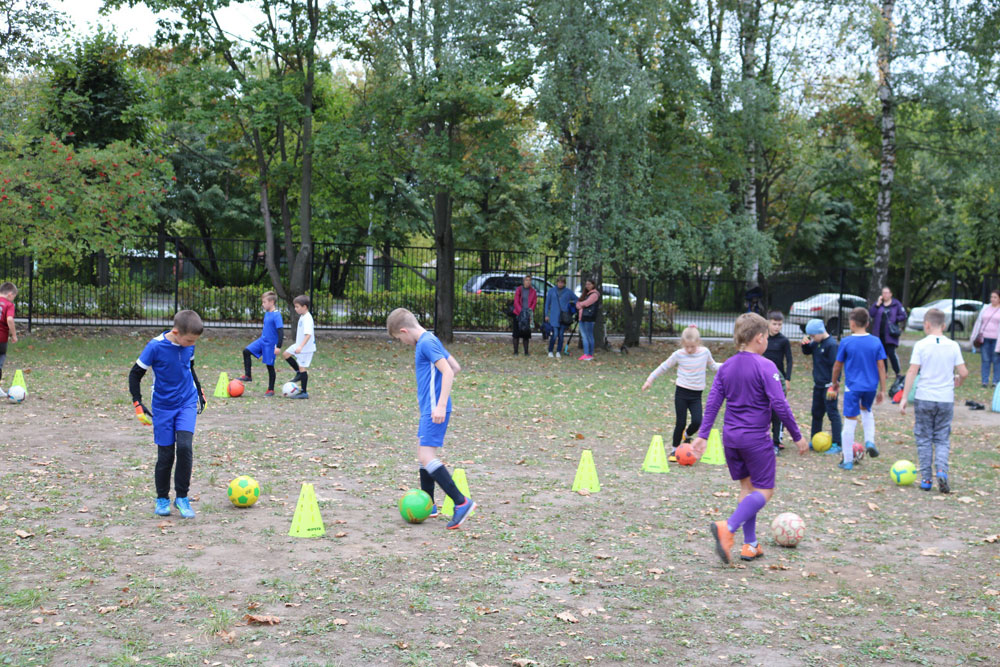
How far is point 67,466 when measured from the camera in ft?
28.9

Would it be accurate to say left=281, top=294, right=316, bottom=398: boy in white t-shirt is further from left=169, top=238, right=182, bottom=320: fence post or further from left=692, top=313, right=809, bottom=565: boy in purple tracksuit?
left=169, top=238, right=182, bottom=320: fence post

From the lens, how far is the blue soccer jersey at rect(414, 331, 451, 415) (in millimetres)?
6891

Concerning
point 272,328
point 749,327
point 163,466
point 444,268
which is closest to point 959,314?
point 444,268

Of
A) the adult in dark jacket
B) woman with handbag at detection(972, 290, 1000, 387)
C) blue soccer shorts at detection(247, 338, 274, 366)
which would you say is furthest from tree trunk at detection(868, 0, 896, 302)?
blue soccer shorts at detection(247, 338, 274, 366)

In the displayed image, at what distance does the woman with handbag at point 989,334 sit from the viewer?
1689cm

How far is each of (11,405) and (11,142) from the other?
8.94 m

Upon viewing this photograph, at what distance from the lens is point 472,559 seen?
6332 millimetres

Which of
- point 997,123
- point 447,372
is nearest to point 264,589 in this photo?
point 447,372

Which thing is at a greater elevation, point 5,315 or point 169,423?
point 5,315

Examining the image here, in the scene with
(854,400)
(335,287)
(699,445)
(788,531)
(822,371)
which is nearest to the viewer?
(699,445)

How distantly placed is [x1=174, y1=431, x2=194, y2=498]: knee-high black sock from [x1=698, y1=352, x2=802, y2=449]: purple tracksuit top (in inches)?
157

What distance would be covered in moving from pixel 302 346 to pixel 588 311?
883cm

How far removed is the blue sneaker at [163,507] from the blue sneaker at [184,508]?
79 mm

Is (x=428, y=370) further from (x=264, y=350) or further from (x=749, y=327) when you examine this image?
(x=264, y=350)
